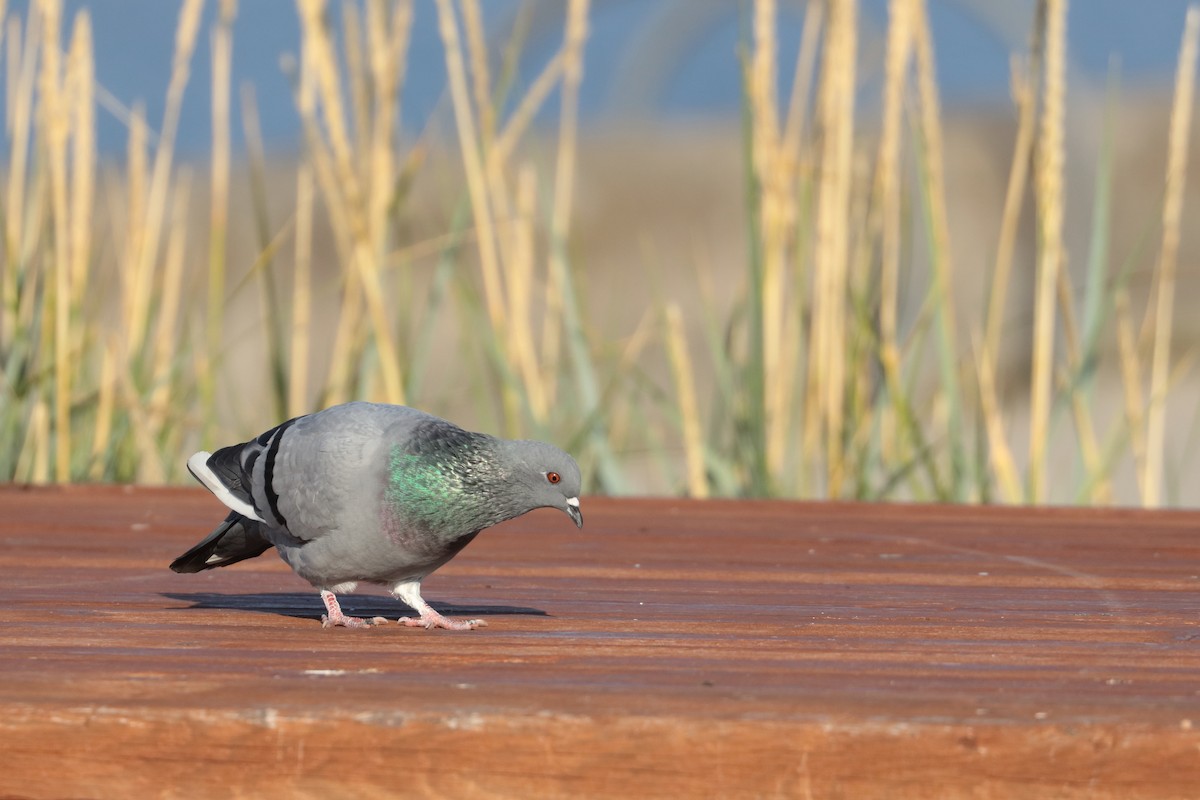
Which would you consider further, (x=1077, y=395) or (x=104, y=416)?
(x=104, y=416)

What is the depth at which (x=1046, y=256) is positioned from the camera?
8.62ft

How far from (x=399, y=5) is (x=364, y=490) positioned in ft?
4.09

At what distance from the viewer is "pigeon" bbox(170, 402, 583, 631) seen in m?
1.60

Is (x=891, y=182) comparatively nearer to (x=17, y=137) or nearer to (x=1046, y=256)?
(x=1046, y=256)

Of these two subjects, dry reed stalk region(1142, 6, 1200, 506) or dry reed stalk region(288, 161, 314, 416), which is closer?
dry reed stalk region(1142, 6, 1200, 506)

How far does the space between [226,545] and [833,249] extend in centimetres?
125

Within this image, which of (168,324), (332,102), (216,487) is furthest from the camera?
(168,324)

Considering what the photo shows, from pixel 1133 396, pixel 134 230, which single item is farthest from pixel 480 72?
pixel 1133 396

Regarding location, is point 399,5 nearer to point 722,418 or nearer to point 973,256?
point 722,418

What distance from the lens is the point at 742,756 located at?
1.08 m

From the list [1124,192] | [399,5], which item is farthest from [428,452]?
[1124,192]

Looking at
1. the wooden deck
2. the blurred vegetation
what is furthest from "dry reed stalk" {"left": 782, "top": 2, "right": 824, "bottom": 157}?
the wooden deck

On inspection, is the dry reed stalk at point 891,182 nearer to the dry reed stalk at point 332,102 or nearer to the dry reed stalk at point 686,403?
the dry reed stalk at point 686,403

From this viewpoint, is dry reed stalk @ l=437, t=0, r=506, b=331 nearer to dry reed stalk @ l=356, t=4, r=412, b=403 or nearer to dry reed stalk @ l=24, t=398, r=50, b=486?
dry reed stalk @ l=356, t=4, r=412, b=403
